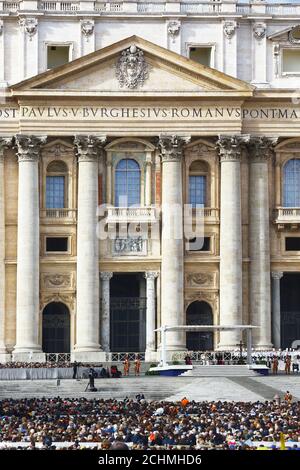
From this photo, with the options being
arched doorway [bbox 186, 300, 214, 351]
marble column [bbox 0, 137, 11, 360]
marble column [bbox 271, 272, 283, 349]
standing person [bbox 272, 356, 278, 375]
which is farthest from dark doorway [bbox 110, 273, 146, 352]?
standing person [bbox 272, 356, 278, 375]

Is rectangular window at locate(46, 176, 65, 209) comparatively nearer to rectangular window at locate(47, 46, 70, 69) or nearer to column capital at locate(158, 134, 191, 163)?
column capital at locate(158, 134, 191, 163)

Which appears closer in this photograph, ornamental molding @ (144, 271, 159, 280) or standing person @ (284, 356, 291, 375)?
standing person @ (284, 356, 291, 375)

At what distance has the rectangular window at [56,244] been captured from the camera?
92.4 meters

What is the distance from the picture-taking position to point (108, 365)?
85.6 m

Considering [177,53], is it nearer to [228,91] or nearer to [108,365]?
[228,91]

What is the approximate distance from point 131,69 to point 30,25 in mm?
7644

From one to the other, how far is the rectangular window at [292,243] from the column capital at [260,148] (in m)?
Result: 5.60

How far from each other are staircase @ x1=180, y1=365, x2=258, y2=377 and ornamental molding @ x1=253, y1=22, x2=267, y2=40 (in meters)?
25.3

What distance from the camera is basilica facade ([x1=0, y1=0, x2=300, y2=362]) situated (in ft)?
299

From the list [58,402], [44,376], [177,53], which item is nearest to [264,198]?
[177,53]

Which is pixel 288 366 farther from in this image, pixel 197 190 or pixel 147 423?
pixel 147 423

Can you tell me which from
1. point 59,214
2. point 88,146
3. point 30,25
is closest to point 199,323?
point 59,214

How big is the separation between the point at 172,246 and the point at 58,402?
110 feet

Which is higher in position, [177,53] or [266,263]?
[177,53]
